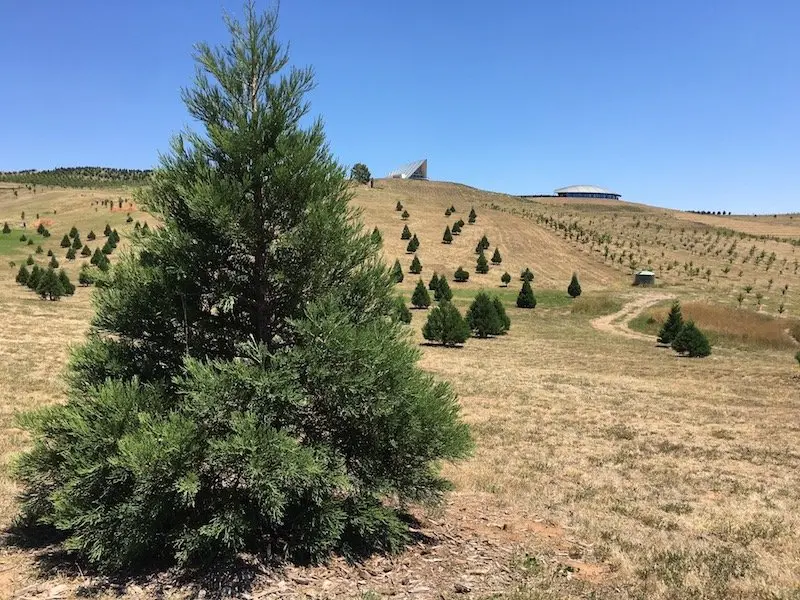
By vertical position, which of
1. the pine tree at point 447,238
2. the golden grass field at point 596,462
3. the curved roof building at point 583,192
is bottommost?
the golden grass field at point 596,462

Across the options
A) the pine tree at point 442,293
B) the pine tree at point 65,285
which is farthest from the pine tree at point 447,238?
the pine tree at point 65,285

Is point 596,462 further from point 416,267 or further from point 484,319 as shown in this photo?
point 416,267

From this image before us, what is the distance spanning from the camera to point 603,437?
10.6m

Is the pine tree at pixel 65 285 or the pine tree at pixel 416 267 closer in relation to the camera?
the pine tree at pixel 65 285

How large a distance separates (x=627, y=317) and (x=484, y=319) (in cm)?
1134

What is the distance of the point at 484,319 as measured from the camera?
25.6 m

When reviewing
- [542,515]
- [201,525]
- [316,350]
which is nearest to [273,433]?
[316,350]

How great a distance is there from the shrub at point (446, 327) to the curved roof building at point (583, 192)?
106 metres

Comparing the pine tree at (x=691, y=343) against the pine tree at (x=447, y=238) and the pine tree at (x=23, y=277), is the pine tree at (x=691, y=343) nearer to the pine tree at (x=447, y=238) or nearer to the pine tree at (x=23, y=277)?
the pine tree at (x=447, y=238)

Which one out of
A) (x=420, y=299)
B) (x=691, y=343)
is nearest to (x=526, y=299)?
(x=420, y=299)

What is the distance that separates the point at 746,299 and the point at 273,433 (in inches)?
1467

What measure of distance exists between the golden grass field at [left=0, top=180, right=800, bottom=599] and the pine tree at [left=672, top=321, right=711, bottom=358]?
2.98 feet

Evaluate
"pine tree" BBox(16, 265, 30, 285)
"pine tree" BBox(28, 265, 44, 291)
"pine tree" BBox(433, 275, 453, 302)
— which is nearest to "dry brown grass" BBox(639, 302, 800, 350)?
"pine tree" BBox(433, 275, 453, 302)

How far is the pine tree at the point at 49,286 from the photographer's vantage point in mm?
26969
